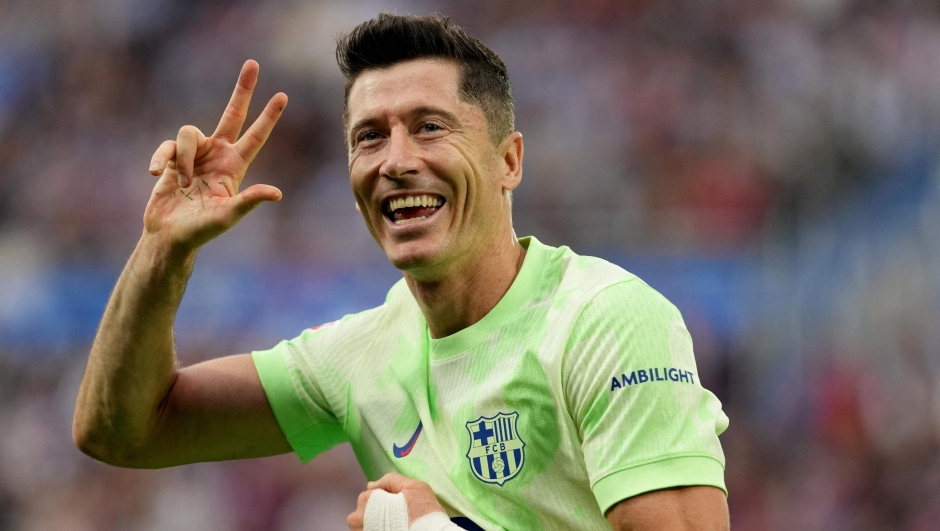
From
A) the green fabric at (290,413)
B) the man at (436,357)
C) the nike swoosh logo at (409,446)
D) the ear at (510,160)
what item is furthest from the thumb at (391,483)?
the ear at (510,160)

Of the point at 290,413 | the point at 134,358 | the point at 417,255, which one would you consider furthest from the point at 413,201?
the point at 134,358

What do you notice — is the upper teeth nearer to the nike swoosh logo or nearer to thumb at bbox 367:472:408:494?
the nike swoosh logo

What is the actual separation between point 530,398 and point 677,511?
488mm

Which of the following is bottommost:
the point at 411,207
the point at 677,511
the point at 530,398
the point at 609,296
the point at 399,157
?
the point at 677,511

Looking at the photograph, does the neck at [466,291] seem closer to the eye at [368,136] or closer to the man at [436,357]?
the man at [436,357]

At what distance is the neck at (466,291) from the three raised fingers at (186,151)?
723mm

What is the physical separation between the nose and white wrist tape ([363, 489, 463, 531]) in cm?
85

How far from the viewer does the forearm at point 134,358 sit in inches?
122

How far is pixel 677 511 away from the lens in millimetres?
2428

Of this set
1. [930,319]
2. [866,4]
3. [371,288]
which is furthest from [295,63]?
[930,319]

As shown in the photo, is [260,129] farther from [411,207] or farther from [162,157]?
[411,207]

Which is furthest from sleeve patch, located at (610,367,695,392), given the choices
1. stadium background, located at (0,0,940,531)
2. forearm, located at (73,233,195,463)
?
stadium background, located at (0,0,940,531)

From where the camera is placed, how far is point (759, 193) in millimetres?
7488

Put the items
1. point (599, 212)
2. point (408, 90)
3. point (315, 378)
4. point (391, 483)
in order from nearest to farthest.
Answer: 1. point (391, 483)
2. point (408, 90)
3. point (315, 378)
4. point (599, 212)
